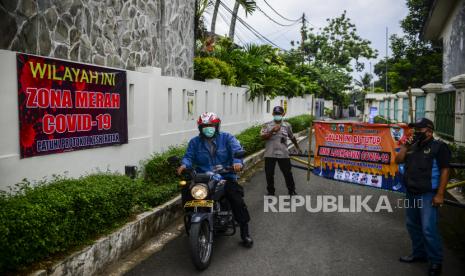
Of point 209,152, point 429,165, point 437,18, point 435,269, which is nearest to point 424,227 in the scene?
point 435,269

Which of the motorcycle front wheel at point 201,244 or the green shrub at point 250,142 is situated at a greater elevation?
the green shrub at point 250,142

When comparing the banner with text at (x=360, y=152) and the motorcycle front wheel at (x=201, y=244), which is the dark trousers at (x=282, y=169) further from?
the motorcycle front wheel at (x=201, y=244)

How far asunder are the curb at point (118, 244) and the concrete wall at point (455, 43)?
1429 cm

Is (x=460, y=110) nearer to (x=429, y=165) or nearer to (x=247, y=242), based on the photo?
(x=429, y=165)

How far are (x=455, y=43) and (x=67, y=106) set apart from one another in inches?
697

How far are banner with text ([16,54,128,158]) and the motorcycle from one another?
5.92ft

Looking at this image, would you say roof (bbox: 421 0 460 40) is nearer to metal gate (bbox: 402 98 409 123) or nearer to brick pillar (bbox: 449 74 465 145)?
metal gate (bbox: 402 98 409 123)

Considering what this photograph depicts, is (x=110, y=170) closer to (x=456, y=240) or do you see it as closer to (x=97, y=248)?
(x=97, y=248)

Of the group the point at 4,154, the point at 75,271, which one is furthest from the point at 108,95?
the point at 75,271

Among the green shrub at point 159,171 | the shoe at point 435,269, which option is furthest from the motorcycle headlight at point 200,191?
the green shrub at point 159,171

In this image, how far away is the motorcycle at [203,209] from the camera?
Answer: 558cm

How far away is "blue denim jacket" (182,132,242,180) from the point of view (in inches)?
257

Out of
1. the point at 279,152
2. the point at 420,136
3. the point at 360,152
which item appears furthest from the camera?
the point at 279,152

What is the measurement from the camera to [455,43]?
19.8 metres
